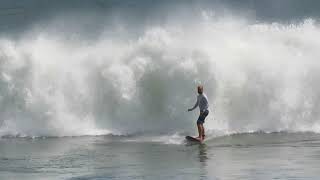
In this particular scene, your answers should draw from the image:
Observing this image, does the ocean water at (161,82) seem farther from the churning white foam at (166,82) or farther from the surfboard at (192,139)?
the surfboard at (192,139)

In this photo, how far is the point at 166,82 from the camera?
2678 cm

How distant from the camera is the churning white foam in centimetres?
2564

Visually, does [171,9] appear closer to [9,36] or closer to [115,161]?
[9,36]

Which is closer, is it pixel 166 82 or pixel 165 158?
pixel 165 158

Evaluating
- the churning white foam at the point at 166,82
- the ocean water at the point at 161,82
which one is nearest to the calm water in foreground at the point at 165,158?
the ocean water at the point at 161,82

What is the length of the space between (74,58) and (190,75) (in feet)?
14.6

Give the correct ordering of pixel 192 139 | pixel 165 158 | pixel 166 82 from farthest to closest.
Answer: pixel 166 82
pixel 192 139
pixel 165 158

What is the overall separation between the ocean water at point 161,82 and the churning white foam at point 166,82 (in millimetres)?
33

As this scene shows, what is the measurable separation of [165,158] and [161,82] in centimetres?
873

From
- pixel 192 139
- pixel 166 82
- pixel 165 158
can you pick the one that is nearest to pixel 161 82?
pixel 166 82

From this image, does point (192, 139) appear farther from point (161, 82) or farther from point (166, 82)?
point (161, 82)

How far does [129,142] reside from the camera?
22.2m

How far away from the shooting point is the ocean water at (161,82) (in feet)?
77.4

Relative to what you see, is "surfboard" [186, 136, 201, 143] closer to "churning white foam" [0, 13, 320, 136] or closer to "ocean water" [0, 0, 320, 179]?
"ocean water" [0, 0, 320, 179]
